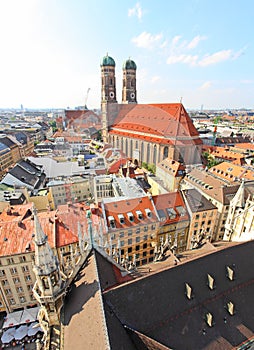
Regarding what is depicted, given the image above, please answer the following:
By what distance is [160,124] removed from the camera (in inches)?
2832

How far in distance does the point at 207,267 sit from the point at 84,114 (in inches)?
5230

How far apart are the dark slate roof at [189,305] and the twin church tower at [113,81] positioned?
300ft

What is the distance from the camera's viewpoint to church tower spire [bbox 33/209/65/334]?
12.8 metres

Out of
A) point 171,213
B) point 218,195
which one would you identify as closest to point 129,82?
point 218,195

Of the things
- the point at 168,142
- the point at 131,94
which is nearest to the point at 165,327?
→ the point at 168,142

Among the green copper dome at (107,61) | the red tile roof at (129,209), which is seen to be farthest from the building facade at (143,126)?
the red tile roof at (129,209)

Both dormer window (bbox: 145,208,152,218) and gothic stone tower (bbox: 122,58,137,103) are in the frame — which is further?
gothic stone tower (bbox: 122,58,137,103)

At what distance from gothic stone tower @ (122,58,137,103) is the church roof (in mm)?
16251

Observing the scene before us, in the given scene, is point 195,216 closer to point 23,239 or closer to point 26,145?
point 23,239

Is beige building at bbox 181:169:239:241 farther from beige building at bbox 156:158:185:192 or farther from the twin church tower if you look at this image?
the twin church tower

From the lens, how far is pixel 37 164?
6309 centimetres

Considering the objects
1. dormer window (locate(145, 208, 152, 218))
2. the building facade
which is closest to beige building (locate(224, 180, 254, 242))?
dormer window (locate(145, 208, 152, 218))

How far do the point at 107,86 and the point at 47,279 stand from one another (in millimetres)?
96435

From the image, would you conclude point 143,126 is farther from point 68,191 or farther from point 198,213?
point 198,213
